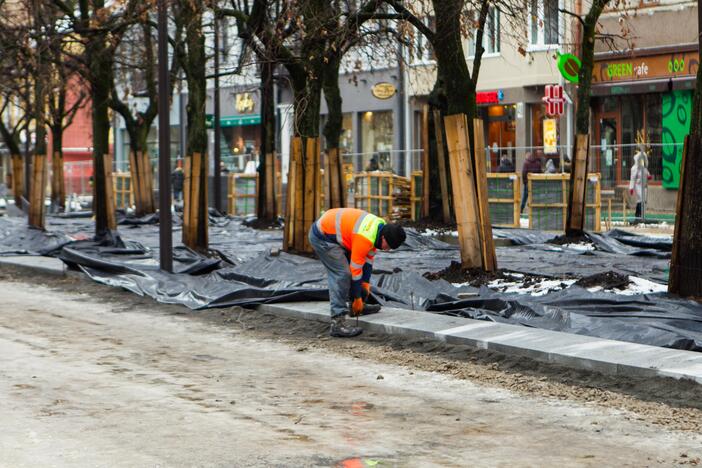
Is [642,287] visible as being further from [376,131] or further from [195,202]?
[376,131]

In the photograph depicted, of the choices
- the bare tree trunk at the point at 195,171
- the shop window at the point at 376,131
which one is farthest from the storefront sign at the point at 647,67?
the bare tree trunk at the point at 195,171

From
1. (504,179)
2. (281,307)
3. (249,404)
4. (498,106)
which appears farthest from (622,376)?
(498,106)

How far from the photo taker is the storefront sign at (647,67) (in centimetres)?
3206

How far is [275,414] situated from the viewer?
825cm

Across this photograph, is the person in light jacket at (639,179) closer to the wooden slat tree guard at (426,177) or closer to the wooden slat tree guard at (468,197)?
the wooden slat tree guard at (426,177)

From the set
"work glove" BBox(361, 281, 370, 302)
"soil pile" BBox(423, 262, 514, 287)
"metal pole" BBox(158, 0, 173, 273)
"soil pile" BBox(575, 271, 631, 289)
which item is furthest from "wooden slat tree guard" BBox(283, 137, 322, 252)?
"work glove" BBox(361, 281, 370, 302)

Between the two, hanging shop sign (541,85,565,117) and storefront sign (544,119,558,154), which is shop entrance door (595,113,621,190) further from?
storefront sign (544,119,558,154)

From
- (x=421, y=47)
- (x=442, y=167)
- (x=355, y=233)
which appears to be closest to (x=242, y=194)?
(x=442, y=167)

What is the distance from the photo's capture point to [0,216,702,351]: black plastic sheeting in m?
11.5

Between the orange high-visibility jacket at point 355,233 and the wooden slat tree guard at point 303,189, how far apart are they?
5.89 m

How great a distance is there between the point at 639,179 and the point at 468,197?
14.1m

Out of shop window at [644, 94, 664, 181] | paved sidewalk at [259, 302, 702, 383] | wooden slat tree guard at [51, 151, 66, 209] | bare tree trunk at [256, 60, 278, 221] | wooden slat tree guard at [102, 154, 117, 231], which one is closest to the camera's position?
paved sidewalk at [259, 302, 702, 383]

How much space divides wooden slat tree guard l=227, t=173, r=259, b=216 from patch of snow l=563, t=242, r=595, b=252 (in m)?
15.7

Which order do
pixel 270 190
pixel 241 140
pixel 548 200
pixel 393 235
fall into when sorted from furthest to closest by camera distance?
pixel 241 140, pixel 270 190, pixel 548 200, pixel 393 235
